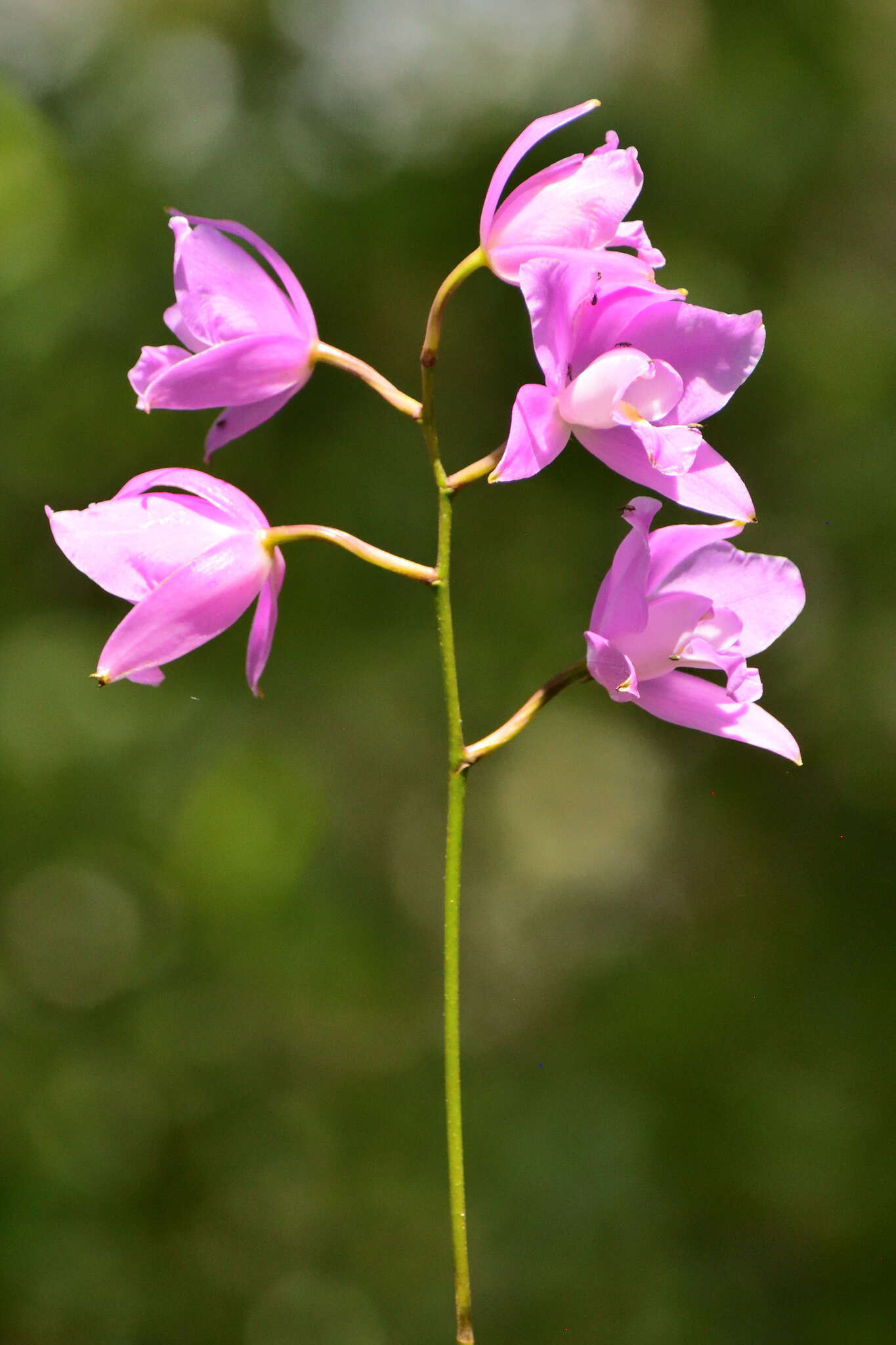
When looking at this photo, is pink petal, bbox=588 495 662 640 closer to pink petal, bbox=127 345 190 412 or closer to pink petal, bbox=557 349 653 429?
pink petal, bbox=557 349 653 429

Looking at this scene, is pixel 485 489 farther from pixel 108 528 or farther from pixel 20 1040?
pixel 108 528

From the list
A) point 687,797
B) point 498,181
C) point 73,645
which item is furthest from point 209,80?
point 498,181

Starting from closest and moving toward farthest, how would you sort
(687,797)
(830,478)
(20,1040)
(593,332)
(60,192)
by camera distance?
(593,332), (20,1040), (60,192), (830,478), (687,797)

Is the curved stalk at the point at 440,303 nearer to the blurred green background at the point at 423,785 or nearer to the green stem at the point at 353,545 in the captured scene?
the green stem at the point at 353,545

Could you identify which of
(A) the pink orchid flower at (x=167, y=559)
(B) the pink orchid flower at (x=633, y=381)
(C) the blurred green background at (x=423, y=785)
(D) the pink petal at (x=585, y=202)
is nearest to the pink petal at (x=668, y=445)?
(B) the pink orchid flower at (x=633, y=381)

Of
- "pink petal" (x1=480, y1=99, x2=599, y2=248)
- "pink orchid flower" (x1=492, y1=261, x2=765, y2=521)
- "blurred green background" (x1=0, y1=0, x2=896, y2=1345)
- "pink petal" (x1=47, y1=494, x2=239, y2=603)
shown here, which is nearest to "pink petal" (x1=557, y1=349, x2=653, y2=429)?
"pink orchid flower" (x1=492, y1=261, x2=765, y2=521)

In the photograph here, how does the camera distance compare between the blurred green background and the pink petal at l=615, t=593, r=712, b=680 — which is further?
the blurred green background

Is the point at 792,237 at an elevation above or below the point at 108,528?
above
